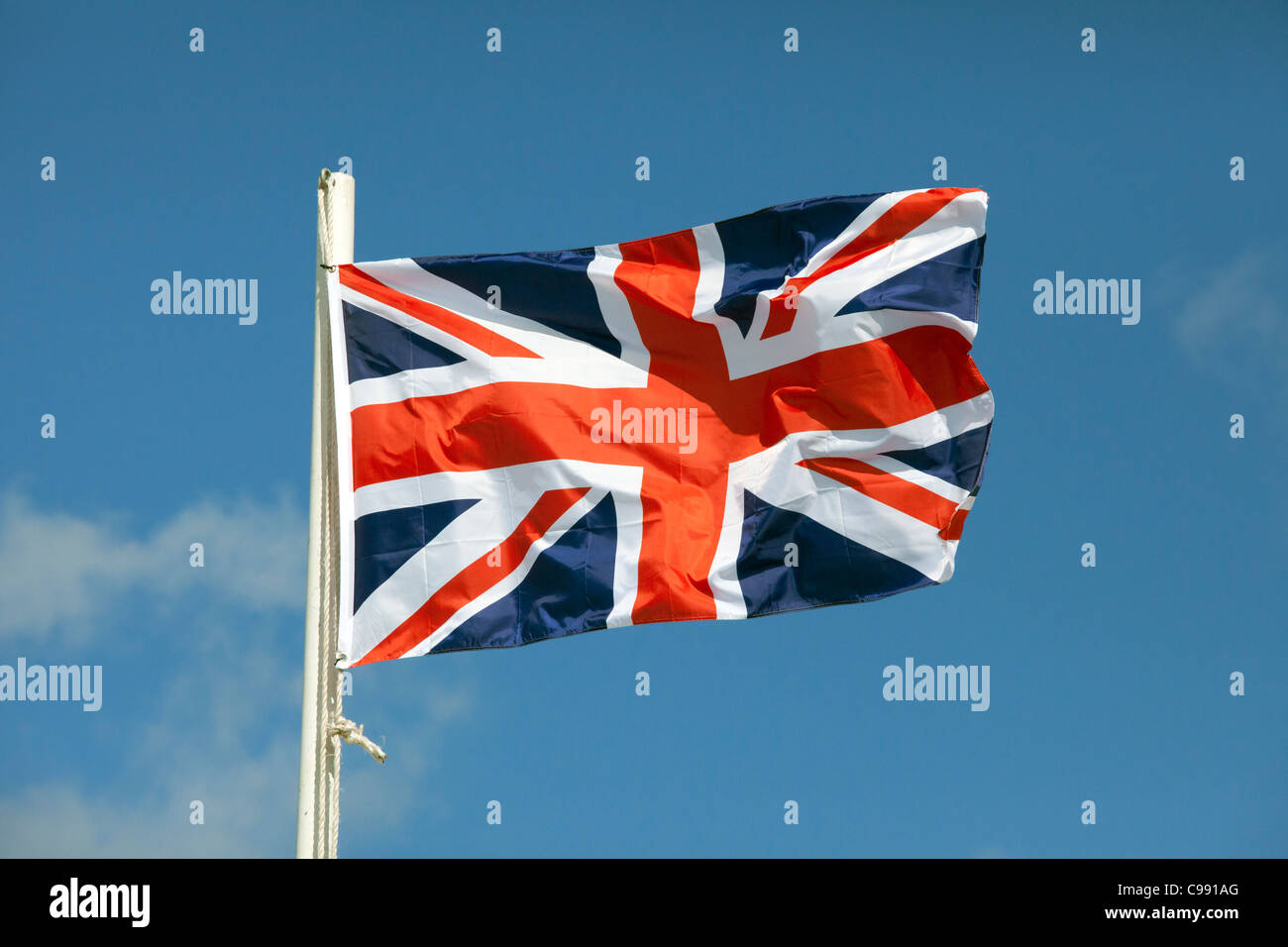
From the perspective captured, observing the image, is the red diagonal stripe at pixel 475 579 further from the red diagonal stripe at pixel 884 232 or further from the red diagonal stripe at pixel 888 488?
the red diagonal stripe at pixel 884 232

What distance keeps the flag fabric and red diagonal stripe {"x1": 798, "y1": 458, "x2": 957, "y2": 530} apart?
0.06 ft

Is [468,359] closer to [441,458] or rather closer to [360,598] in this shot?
[441,458]

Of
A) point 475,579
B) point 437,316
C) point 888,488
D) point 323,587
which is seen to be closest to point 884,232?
point 888,488

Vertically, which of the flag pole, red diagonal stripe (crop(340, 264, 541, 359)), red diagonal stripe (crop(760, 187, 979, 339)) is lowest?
the flag pole

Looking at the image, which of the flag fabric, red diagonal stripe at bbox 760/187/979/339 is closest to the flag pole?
the flag fabric

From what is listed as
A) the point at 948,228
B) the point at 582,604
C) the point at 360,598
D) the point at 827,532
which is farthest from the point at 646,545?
the point at 948,228

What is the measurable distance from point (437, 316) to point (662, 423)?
6.13 ft

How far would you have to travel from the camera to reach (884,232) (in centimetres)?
1250

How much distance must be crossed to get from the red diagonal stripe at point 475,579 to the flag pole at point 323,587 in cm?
54

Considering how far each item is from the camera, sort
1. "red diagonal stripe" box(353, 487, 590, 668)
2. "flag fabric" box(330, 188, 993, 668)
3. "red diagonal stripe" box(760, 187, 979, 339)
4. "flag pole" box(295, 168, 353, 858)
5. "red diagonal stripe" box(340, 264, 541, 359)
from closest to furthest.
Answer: "flag pole" box(295, 168, 353, 858) → "red diagonal stripe" box(353, 487, 590, 668) → "flag fabric" box(330, 188, 993, 668) → "red diagonal stripe" box(340, 264, 541, 359) → "red diagonal stripe" box(760, 187, 979, 339)

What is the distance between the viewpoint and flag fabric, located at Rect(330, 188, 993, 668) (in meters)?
11.1

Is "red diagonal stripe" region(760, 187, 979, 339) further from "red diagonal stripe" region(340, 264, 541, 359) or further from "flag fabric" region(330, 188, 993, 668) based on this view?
"red diagonal stripe" region(340, 264, 541, 359)

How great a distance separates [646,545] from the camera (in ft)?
37.9

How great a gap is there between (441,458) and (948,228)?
4452mm
